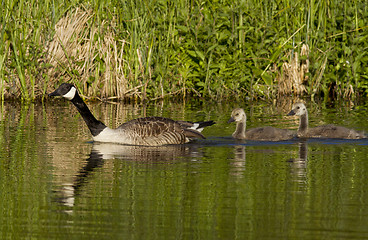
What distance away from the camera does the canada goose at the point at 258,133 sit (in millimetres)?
14184

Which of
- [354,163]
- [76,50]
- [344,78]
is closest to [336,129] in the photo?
[354,163]

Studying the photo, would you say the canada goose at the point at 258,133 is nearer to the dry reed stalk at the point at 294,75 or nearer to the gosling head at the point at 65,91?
the gosling head at the point at 65,91

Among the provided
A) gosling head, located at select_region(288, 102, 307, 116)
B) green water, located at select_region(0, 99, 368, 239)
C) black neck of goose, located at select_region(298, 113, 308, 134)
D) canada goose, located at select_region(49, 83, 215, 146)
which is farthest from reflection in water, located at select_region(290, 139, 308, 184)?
canada goose, located at select_region(49, 83, 215, 146)

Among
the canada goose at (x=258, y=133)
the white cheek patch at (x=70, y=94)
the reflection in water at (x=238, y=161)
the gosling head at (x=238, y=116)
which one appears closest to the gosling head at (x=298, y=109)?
the canada goose at (x=258, y=133)

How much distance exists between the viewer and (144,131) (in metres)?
14.0

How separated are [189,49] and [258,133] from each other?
6.67 metres

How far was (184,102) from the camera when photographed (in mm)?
20562

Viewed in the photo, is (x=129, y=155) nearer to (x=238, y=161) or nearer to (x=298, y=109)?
(x=238, y=161)

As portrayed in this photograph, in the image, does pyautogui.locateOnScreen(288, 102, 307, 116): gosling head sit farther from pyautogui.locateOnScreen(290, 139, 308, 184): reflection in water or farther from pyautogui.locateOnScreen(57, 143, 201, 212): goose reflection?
pyautogui.locateOnScreen(57, 143, 201, 212): goose reflection

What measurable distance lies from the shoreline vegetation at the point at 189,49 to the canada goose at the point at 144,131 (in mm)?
5658

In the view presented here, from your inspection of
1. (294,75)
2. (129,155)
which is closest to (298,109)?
(129,155)

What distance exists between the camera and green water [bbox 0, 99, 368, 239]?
7906 mm

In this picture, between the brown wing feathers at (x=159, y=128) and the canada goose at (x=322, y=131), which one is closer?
the brown wing feathers at (x=159, y=128)

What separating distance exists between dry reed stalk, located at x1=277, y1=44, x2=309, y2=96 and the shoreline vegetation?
3 centimetres
